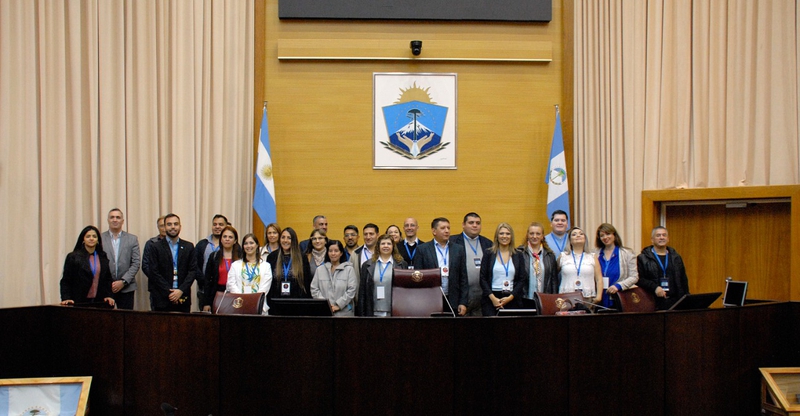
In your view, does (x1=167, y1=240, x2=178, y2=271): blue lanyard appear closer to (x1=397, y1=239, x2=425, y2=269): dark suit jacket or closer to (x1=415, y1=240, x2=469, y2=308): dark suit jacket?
(x1=397, y1=239, x2=425, y2=269): dark suit jacket

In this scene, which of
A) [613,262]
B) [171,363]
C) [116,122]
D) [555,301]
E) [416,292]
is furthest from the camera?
[116,122]

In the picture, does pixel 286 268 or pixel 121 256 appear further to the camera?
pixel 121 256

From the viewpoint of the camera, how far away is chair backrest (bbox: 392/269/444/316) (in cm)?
521

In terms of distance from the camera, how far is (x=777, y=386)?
490cm

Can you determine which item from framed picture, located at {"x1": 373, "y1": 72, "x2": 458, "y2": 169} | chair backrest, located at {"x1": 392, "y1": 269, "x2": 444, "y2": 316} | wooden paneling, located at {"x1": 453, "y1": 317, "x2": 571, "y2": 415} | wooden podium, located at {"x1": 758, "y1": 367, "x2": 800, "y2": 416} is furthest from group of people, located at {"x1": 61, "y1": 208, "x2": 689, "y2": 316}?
framed picture, located at {"x1": 373, "y1": 72, "x2": 458, "y2": 169}

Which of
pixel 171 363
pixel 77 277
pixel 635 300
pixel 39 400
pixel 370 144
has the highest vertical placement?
pixel 370 144

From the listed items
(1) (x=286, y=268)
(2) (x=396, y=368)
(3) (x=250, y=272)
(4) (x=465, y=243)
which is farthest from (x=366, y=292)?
(2) (x=396, y=368)

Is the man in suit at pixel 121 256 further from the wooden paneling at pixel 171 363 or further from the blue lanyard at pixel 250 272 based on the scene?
the wooden paneling at pixel 171 363

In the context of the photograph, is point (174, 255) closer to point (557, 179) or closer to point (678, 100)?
point (557, 179)

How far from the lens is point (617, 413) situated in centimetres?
443

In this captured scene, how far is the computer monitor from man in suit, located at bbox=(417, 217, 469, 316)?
2029mm

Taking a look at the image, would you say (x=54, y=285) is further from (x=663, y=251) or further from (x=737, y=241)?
(x=737, y=241)

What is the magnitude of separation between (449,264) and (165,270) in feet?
8.60

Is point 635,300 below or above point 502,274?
below
